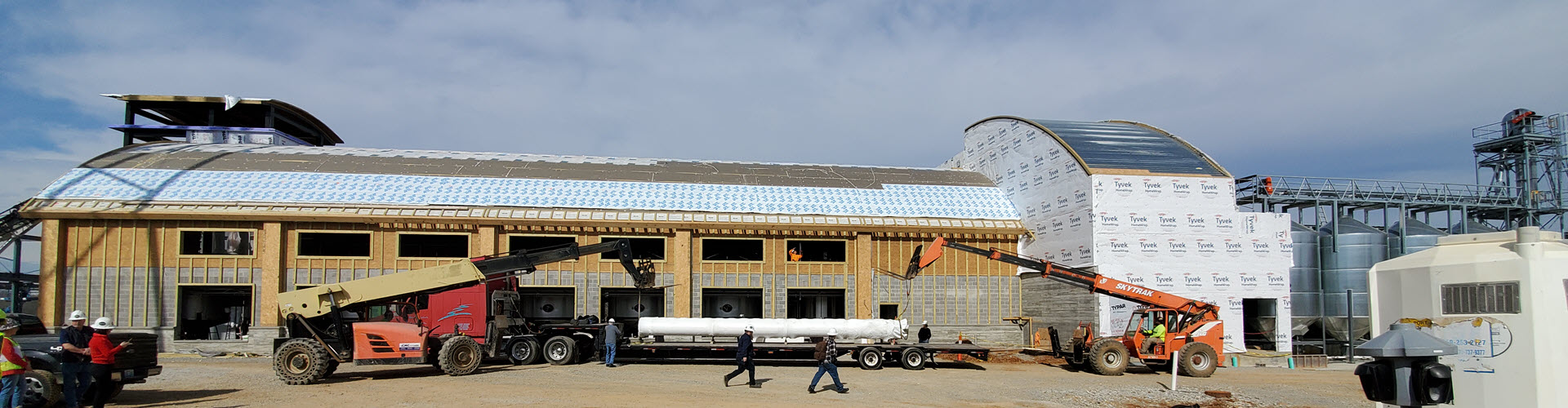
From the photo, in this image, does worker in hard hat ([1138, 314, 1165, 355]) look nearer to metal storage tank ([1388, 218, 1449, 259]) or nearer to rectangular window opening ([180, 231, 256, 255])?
metal storage tank ([1388, 218, 1449, 259])

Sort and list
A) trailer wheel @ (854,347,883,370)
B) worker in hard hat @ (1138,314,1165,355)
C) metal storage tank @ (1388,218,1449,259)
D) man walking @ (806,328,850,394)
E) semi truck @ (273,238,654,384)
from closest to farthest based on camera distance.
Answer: man walking @ (806,328,850,394) < semi truck @ (273,238,654,384) < worker in hard hat @ (1138,314,1165,355) < trailer wheel @ (854,347,883,370) < metal storage tank @ (1388,218,1449,259)

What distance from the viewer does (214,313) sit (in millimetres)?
33312

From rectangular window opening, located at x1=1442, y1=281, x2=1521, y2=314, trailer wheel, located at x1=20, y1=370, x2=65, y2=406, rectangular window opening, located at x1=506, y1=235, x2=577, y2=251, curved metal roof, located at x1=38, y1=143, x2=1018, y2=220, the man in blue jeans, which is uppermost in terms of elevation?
curved metal roof, located at x1=38, y1=143, x2=1018, y2=220

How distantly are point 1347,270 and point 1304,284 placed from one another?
1.85 m

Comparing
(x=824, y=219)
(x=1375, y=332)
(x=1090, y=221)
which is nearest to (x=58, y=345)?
(x=1375, y=332)

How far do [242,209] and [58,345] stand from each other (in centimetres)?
1688

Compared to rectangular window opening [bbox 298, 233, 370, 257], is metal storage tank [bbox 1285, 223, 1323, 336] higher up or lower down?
lower down

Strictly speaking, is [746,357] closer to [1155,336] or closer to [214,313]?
[1155,336]

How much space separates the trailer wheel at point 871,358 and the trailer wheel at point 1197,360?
7952mm

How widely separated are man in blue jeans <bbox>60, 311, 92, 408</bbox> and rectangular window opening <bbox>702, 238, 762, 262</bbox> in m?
22.2

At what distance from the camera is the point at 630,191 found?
3506 centimetres

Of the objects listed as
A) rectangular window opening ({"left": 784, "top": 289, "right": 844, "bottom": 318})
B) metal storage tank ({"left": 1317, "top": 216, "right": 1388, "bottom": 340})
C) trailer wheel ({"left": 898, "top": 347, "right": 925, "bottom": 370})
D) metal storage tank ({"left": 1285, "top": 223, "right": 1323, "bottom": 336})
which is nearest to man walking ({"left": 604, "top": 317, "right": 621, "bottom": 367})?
trailer wheel ({"left": 898, "top": 347, "right": 925, "bottom": 370})

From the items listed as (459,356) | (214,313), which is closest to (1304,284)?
(459,356)

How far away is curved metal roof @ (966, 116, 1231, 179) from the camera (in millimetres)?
32781
